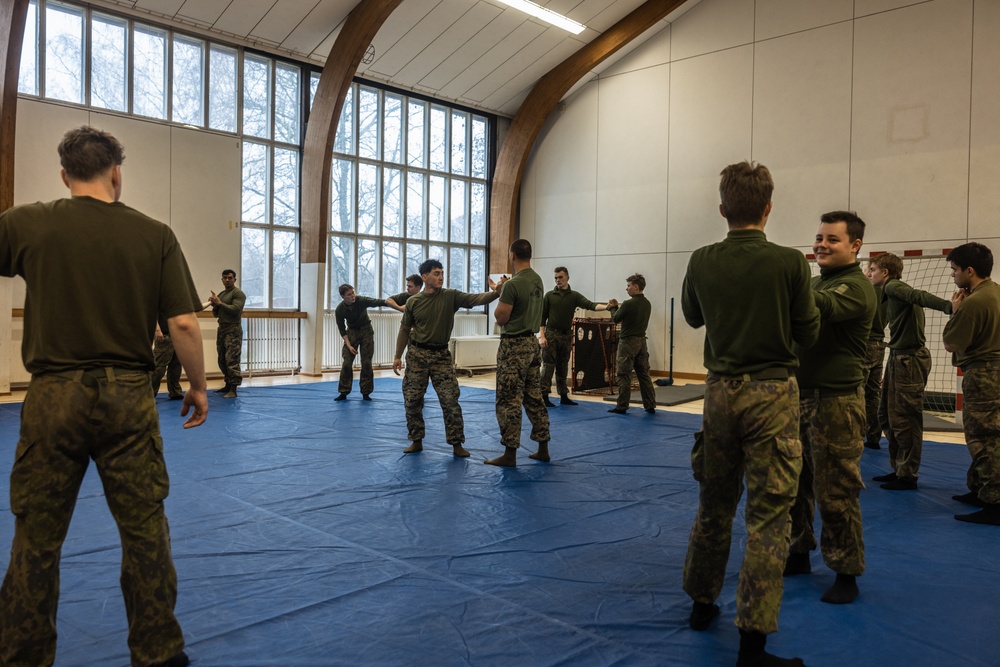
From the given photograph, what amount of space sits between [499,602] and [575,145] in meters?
14.1

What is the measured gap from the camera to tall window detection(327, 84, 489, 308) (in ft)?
48.5

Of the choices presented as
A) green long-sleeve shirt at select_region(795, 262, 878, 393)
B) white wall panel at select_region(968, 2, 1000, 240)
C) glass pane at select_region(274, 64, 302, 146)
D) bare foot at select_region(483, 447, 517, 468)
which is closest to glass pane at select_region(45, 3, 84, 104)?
glass pane at select_region(274, 64, 302, 146)

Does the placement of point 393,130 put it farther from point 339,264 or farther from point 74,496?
point 74,496

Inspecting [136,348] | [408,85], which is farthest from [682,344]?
[136,348]

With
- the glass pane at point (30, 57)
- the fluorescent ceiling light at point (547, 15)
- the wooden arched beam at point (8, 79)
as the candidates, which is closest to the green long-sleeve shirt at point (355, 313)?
the wooden arched beam at point (8, 79)

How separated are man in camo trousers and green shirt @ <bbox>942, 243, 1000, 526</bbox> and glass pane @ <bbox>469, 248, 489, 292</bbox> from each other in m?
12.9

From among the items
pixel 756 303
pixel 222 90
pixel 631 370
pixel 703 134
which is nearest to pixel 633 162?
pixel 703 134

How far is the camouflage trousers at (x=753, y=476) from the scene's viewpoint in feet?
8.66

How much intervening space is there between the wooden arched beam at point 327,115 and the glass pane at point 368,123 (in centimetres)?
151

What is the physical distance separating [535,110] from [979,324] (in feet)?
41.5

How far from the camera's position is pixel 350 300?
10500 mm

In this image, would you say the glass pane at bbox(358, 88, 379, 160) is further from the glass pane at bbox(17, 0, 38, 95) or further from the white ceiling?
the glass pane at bbox(17, 0, 38, 95)

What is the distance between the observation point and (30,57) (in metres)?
10.8

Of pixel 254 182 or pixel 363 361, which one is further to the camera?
pixel 254 182
